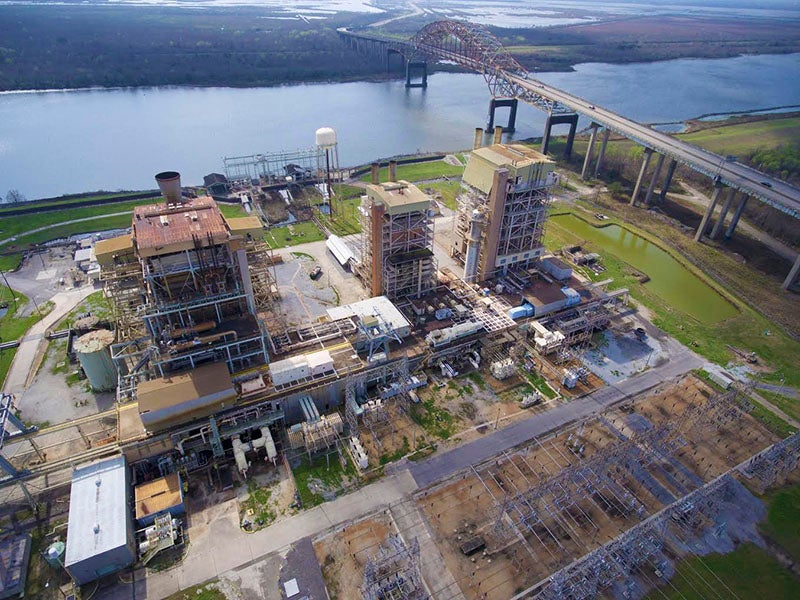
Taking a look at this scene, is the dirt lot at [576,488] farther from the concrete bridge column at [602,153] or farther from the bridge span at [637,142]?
the concrete bridge column at [602,153]

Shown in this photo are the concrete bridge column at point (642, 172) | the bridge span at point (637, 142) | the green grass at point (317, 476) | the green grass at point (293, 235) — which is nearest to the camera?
the green grass at point (317, 476)

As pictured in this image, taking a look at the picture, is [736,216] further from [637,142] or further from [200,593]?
[200,593]

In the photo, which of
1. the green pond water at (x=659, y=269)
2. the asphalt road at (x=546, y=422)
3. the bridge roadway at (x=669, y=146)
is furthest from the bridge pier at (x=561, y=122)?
the asphalt road at (x=546, y=422)

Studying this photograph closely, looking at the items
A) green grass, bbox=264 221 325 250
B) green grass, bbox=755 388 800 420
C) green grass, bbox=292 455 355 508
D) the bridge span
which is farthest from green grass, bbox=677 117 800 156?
green grass, bbox=292 455 355 508


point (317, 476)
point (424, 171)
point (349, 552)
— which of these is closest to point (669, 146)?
point (424, 171)

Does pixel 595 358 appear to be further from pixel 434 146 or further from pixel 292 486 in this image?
pixel 434 146
